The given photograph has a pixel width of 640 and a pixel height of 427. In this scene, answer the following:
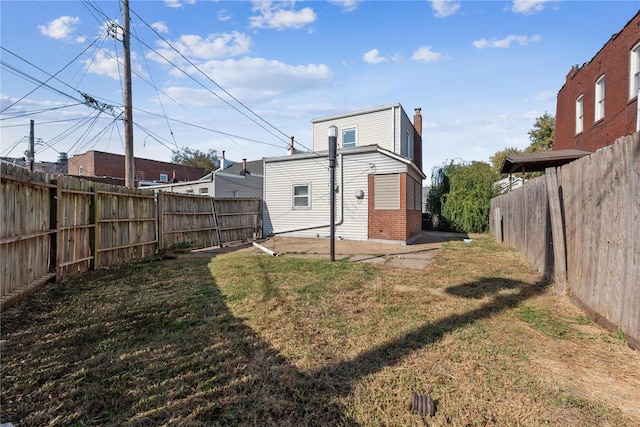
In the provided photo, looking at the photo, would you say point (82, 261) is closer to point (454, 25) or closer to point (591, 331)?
point (591, 331)

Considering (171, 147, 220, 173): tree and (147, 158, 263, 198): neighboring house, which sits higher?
(171, 147, 220, 173): tree

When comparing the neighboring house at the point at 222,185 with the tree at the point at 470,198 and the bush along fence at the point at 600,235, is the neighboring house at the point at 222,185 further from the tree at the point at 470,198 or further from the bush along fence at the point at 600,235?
the bush along fence at the point at 600,235

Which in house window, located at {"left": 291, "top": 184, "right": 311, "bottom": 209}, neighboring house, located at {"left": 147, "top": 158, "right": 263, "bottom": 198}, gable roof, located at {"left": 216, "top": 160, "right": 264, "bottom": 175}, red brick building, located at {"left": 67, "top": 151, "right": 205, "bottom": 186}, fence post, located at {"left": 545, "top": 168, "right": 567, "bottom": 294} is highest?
red brick building, located at {"left": 67, "top": 151, "right": 205, "bottom": 186}

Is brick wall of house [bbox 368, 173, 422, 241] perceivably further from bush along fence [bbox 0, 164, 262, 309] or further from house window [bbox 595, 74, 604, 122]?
house window [bbox 595, 74, 604, 122]

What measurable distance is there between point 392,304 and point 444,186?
54.9 feet

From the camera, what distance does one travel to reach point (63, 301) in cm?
427

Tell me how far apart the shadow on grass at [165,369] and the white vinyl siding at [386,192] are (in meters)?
7.29

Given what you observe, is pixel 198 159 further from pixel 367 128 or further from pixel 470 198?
pixel 470 198

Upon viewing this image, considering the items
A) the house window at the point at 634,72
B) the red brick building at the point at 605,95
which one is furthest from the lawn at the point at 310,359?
the red brick building at the point at 605,95

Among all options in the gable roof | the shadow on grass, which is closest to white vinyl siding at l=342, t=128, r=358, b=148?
the gable roof

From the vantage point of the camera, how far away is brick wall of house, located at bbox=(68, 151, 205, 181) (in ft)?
111

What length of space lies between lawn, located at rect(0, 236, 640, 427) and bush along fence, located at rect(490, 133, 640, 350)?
0.27 meters

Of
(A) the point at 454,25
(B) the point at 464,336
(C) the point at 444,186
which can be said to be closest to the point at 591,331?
(B) the point at 464,336

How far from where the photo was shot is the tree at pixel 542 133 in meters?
30.6
